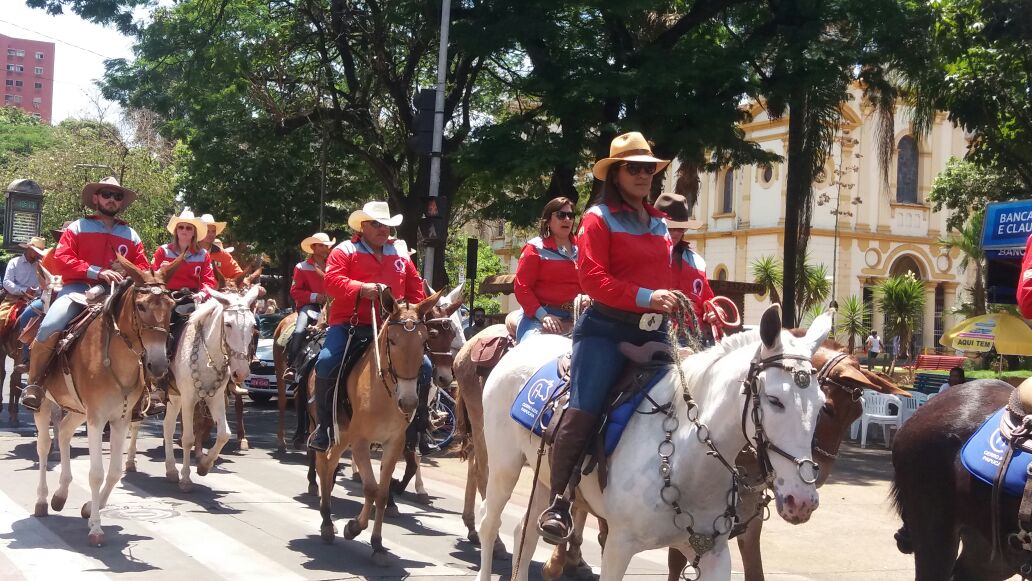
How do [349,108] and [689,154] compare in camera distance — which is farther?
[349,108]

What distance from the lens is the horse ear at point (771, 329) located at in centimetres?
476

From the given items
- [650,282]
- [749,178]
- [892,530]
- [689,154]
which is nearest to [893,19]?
[689,154]

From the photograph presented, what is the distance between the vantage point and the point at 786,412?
466 centimetres

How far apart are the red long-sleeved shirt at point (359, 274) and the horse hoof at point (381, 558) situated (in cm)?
205

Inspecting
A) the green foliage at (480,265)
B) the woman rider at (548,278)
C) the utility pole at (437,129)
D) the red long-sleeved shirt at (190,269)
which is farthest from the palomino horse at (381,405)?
the green foliage at (480,265)

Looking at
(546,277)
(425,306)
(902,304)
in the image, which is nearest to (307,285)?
(425,306)

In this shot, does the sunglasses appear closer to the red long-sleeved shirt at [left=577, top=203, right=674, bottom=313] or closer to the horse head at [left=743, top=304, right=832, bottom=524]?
the red long-sleeved shirt at [left=577, top=203, right=674, bottom=313]

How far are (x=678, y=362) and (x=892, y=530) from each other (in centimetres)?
673

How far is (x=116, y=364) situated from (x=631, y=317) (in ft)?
16.4

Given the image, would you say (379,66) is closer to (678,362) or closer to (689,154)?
(689,154)

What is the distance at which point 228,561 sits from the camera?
7.91 m

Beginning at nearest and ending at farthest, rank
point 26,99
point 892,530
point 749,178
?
point 892,530
point 749,178
point 26,99

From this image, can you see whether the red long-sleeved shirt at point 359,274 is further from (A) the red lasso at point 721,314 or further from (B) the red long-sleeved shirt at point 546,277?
(A) the red lasso at point 721,314

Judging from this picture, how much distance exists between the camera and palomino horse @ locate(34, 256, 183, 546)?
843 cm
